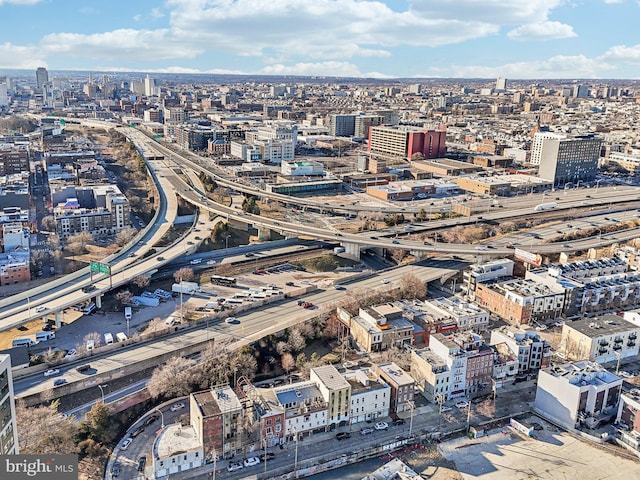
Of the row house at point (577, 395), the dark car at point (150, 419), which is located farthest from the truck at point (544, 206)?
the dark car at point (150, 419)

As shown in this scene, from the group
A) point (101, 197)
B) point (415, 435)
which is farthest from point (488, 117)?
point (415, 435)

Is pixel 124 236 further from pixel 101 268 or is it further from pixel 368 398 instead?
pixel 368 398

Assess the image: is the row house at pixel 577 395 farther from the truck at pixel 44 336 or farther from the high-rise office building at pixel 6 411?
the truck at pixel 44 336

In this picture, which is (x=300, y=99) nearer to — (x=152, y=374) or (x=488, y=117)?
(x=488, y=117)

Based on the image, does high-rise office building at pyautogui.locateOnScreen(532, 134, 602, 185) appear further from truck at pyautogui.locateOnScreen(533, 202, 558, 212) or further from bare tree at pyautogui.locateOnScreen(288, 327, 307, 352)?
bare tree at pyautogui.locateOnScreen(288, 327, 307, 352)

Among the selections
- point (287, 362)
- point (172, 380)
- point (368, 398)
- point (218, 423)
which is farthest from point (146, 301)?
point (368, 398)
